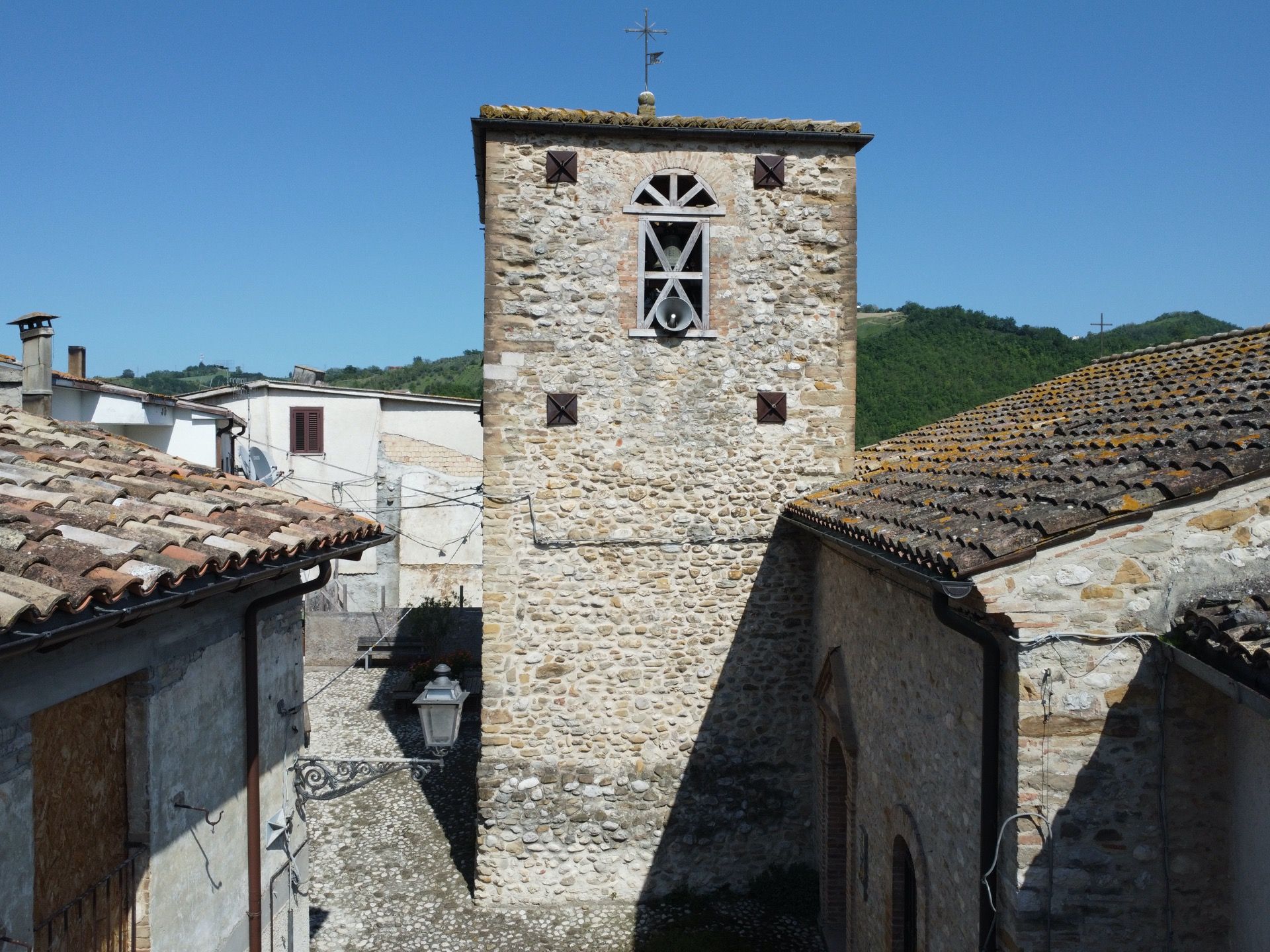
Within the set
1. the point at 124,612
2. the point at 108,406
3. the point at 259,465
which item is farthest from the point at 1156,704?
the point at 259,465

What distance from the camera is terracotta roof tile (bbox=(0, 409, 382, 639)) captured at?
3.35 meters

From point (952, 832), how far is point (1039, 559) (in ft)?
6.54

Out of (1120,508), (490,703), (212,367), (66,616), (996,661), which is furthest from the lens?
(212,367)

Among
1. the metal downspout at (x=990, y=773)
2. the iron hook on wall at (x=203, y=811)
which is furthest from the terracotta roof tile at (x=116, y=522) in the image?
the metal downspout at (x=990, y=773)

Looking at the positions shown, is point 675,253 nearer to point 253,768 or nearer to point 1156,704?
point 253,768

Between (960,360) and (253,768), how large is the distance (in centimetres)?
2943

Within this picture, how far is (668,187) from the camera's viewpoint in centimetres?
985

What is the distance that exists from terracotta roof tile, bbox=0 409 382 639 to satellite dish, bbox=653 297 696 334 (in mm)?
4405

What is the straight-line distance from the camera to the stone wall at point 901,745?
533 cm

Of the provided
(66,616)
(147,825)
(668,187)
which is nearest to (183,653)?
(147,825)

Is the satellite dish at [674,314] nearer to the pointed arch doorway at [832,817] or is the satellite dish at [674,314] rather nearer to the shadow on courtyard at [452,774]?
the pointed arch doorway at [832,817]

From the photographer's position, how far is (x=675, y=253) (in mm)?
9961

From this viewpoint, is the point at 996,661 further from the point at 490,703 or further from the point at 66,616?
the point at 490,703

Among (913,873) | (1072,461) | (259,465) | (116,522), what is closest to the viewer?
(116,522)
